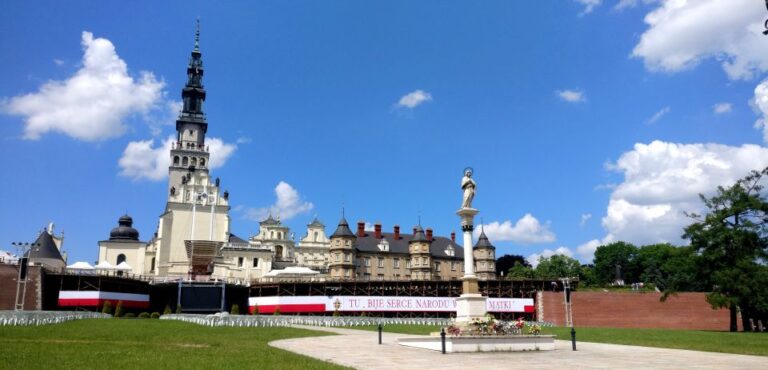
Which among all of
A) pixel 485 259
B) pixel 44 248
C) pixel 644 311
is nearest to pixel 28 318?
pixel 44 248

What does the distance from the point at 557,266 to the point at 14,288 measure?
75.9 meters

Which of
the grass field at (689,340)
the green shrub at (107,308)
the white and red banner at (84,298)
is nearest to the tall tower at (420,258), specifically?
the white and red banner at (84,298)

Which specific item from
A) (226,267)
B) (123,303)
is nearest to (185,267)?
(226,267)

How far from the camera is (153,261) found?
9825 cm

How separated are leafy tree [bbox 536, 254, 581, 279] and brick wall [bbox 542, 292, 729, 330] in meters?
30.1

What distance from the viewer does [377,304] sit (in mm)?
65000

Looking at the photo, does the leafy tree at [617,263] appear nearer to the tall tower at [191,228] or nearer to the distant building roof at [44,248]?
the tall tower at [191,228]

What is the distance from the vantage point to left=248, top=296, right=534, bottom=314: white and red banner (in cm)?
6412

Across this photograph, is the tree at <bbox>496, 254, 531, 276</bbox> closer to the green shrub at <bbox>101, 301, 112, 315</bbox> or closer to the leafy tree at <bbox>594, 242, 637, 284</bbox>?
the leafy tree at <bbox>594, 242, 637, 284</bbox>

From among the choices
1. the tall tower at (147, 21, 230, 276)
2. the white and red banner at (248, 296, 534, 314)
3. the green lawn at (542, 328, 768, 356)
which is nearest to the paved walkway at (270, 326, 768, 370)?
the green lawn at (542, 328, 768, 356)

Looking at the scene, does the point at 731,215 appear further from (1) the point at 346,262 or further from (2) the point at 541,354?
(1) the point at 346,262

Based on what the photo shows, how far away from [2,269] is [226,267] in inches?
1161

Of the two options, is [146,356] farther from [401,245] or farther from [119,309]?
[401,245]

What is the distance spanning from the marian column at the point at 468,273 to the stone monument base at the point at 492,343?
10.0ft
